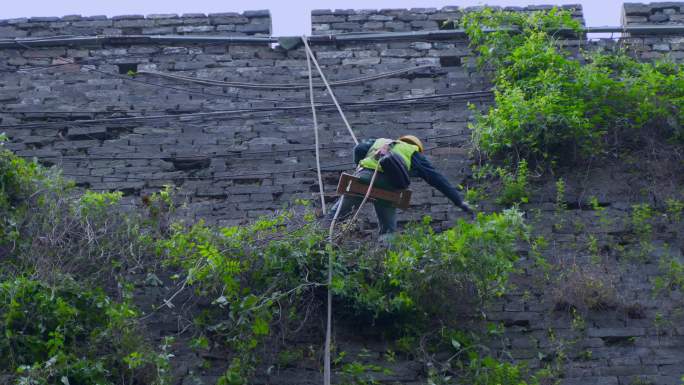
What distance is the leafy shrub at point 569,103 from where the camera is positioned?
34.4 ft

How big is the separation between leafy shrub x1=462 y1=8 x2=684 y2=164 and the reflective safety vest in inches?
31.1

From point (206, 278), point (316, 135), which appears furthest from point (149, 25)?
point (206, 278)

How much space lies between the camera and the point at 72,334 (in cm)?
837

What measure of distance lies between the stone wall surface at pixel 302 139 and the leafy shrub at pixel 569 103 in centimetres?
26

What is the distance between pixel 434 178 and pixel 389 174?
1.06ft

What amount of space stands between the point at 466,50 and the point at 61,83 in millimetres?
3296

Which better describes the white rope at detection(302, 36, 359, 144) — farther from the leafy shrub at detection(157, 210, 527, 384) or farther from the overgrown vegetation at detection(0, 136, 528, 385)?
the leafy shrub at detection(157, 210, 527, 384)

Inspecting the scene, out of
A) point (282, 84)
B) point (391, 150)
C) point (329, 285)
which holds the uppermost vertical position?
point (282, 84)

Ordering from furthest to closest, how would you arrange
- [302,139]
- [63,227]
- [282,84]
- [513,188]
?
[282,84] → [302,139] → [513,188] → [63,227]

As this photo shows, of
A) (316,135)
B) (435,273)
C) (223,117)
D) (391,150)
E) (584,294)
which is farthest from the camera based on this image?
(223,117)

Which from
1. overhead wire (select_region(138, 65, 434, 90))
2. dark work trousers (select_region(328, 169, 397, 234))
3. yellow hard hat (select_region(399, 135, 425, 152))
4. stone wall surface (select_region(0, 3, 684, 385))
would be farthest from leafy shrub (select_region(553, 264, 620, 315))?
overhead wire (select_region(138, 65, 434, 90))

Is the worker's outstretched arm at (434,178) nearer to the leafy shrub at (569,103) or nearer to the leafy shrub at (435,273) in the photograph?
the leafy shrub at (569,103)

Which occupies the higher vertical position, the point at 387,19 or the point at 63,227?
the point at 387,19

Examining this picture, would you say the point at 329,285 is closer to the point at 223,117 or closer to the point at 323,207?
the point at 323,207
